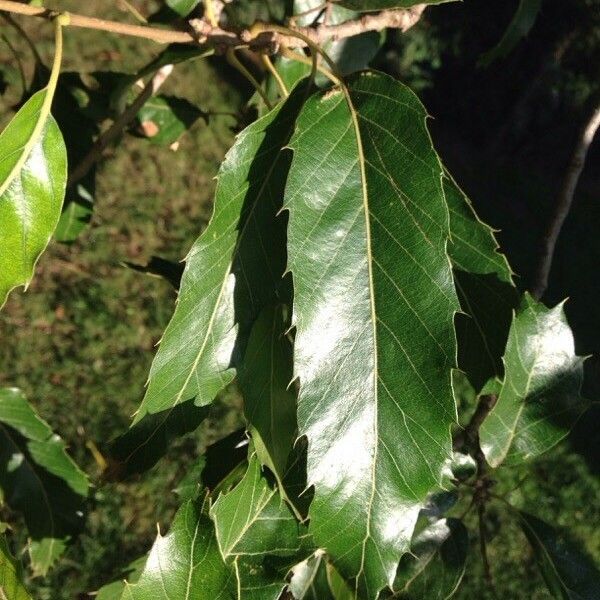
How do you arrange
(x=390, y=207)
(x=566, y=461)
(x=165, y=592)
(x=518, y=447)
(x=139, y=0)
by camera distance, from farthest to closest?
(x=139, y=0) < (x=566, y=461) < (x=518, y=447) < (x=390, y=207) < (x=165, y=592)

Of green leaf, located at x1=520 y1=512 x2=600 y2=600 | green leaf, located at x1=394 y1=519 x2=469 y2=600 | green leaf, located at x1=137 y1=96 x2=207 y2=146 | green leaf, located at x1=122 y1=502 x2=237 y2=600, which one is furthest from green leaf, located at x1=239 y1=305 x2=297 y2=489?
green leaf, located at x1=137 y1=96 x2=207 y2=146

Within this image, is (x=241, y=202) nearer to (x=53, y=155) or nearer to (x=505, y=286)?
(x=53, y=155)

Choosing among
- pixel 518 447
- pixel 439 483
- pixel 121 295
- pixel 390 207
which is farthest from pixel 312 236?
pixel 121 295

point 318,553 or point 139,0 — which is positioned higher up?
point 318,553

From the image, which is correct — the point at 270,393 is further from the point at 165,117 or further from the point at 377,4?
the point at 165,117

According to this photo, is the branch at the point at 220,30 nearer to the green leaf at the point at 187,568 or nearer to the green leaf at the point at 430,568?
the green leaf at the point at 187,568

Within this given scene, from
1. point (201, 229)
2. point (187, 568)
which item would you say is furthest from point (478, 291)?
point (201, 229)
